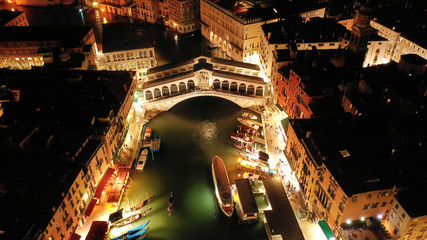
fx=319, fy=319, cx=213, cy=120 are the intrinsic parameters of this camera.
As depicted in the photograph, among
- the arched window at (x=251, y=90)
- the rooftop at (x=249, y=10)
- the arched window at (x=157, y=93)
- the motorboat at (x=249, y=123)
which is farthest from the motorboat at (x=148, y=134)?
the rooftop at (x=249, y=10)

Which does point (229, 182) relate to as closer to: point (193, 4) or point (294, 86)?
point (294, 86)

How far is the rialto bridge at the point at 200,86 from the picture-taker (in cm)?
8950

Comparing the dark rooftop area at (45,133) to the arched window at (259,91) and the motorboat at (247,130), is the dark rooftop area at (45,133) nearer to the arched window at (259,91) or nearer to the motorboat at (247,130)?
the motorboat at (247,130)

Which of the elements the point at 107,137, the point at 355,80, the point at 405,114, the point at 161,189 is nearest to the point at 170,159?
the point at 161,189

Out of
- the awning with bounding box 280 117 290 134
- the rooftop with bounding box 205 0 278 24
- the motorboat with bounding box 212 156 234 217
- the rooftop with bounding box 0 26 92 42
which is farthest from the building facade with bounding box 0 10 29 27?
the awning with bounding box 280 117 290 134

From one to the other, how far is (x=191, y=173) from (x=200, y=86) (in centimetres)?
2944

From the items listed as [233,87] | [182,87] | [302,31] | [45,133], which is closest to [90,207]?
[45,133]

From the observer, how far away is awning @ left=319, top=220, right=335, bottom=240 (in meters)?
54.8

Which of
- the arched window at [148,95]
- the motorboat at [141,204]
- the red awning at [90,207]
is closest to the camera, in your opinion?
the red awning at [90,207]

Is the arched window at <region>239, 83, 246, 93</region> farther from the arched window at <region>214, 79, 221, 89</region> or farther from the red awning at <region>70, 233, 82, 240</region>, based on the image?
the red awning at <region>70, 233, 82, 240</region>

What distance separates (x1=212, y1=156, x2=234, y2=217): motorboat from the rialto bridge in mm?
25000

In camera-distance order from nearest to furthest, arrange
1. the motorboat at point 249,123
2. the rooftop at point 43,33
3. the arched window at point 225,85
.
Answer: the motorboat at point 249,123
the arched window at point 225,85
the rooftop at point 43,33

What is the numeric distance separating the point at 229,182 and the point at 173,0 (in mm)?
88013

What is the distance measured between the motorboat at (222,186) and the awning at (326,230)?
16641 mm
